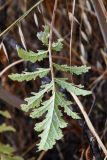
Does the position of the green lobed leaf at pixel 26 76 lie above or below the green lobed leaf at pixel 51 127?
above

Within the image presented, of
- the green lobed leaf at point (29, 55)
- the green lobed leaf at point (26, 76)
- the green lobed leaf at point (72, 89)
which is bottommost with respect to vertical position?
the green lobed leaf at point (72, 89)

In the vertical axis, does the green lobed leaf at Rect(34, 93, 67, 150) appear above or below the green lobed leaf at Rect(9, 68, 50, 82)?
below

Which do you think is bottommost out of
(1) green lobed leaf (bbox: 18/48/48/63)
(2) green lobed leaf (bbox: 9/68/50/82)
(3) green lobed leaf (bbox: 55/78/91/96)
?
(3) green lobed leaf (bbox: 55/78/91/96)

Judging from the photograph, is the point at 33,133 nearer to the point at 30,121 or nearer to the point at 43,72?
the point at 30,121

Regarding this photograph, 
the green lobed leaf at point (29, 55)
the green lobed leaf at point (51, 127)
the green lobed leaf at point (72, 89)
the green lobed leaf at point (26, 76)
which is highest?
the green lobed leaf at point (29, 55)

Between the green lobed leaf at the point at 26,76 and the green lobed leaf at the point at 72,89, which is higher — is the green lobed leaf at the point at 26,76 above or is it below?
above

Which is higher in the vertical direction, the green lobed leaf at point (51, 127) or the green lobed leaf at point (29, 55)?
the green lobed leaf at point (29, 55)

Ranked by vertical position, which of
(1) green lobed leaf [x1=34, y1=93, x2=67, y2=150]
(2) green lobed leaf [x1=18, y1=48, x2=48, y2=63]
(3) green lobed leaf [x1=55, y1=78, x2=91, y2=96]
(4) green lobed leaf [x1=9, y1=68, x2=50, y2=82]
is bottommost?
(1) green lobed leaf [x1=34, y1=93, x2=67, y2=150]

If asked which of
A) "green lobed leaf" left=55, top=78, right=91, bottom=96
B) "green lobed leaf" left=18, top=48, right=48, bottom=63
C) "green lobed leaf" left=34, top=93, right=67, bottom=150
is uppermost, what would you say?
"green lobed leaf" left=18, top=48, right=48, bottom=63

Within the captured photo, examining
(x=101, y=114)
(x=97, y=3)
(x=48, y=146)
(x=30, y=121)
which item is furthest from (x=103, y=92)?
(x=48, y=146)
